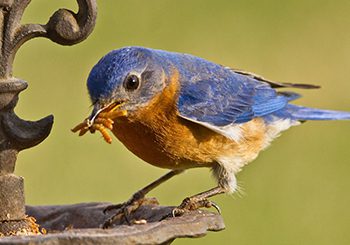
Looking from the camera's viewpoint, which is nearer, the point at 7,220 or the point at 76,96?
the point at 7,220

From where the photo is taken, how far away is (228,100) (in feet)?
23.1

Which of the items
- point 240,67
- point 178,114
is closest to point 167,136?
point 178,114

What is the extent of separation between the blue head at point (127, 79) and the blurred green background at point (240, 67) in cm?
297

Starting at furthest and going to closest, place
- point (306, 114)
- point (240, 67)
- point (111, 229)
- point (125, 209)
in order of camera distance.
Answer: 1. point (240, 67)
2. point (306, 114)
3. point (125, 209)
4. point (111, 229)

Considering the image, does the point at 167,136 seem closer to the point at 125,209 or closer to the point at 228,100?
the point at 125,209

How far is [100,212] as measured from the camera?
5645 millimetres

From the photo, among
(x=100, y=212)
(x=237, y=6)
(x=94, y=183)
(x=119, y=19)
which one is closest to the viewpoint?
(x=100, y=212)

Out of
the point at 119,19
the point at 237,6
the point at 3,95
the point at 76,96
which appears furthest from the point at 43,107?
the point at 3,95

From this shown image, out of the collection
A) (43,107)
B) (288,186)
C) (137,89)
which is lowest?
(288,186)

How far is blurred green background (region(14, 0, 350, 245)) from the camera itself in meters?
10.8

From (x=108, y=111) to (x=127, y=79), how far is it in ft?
0.61

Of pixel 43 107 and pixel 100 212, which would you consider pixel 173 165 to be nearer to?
pixel 100 212

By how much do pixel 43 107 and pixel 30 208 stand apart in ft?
19.6

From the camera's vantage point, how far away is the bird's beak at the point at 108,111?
5.38m
